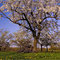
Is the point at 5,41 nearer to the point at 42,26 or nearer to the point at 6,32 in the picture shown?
the point at 6,32

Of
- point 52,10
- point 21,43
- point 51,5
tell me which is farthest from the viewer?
point 21,43

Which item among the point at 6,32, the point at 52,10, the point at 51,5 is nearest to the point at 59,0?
the point at 51,5

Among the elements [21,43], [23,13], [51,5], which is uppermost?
[51,5]

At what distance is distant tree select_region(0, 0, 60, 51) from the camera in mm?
19188

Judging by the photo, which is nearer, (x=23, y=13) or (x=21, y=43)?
(x=23, y=13)

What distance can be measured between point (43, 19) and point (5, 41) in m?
19.0

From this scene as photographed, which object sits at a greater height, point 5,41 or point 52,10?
point 52,10

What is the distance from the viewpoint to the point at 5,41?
36781mm

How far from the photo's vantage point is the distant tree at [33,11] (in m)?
19.2

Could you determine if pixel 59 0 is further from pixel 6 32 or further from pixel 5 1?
pixel 6 32

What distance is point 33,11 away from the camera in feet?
67.2

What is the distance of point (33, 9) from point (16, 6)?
2621 mm

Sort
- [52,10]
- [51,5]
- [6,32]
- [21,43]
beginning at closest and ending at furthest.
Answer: [52,10], [51,5], [21,43], [6,32]

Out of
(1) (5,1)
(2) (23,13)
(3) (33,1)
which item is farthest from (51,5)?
(1) (5,1)
